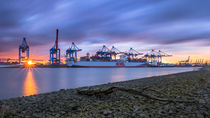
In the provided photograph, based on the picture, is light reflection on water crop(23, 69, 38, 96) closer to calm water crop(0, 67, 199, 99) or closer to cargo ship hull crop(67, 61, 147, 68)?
calm water crop(0, 67, 199, 99)

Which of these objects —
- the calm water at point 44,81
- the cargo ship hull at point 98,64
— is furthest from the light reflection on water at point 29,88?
the cargo ship hull at point 98,64

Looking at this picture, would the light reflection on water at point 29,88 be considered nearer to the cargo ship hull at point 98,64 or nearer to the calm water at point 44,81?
the calm water at point 44,81

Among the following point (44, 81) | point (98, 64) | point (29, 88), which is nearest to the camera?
point (29, 88)

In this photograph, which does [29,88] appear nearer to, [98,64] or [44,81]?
[44,81]

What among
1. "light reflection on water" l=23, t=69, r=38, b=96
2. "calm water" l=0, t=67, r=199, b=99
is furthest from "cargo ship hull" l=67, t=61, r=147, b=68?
"light reflection on water" l=23, t=69, r=38, b=96

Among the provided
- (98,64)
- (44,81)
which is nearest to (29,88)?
(44,81)

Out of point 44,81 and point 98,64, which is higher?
point 98,64

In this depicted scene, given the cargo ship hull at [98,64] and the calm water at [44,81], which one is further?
the cargo ship hull at [98,64]

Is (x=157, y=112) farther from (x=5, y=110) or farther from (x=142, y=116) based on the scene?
(x=5, y=110)

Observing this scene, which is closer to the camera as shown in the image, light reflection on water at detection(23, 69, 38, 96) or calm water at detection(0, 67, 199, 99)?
light reflection on water at detection(23, 69, 38, 96)

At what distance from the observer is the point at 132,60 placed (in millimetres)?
104125

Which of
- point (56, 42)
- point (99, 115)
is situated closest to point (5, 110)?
point (99, 115)

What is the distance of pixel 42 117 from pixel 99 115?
4.53 ft

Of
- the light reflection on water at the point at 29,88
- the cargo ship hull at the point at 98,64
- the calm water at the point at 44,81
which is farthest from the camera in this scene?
the cargo ship hull at the point at 98,64
